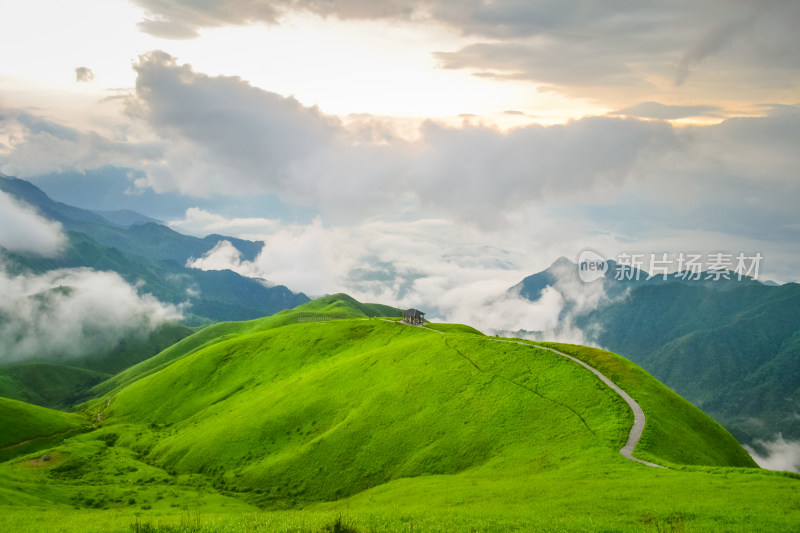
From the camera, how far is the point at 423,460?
234ft

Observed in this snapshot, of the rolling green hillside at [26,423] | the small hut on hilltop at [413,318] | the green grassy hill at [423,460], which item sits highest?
the small hut on hilltop at [413,318]

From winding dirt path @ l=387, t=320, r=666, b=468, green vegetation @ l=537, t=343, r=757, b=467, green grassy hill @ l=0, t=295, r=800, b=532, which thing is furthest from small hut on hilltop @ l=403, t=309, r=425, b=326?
green vegetation @ l=537, t=343, r=757, b=467

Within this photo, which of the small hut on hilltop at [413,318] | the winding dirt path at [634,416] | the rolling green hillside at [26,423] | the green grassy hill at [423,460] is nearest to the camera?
the green grassy hill at [423,460]

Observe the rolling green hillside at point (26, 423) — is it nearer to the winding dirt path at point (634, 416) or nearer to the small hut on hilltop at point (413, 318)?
the small hut on hilltop at point (413, 318)

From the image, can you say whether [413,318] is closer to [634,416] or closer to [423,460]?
[423,460]

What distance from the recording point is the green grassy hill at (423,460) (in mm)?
37000

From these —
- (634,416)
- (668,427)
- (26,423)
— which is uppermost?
(634,416)

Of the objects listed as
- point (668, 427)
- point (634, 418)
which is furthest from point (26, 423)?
point (668, 427)

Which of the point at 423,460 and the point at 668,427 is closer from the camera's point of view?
the point at 668,427

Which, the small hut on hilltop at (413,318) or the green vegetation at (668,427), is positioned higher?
the small hut on hilltop at (413,318)

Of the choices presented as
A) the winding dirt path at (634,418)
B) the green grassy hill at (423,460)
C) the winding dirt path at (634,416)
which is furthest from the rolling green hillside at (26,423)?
the winding dirt path at (634,418)

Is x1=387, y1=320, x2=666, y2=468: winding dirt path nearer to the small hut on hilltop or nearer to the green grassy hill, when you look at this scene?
the green grassy hill

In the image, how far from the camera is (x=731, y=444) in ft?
258

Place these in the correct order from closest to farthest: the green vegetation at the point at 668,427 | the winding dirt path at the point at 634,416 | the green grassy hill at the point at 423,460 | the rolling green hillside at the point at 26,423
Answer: the green grassy hill at the point at 423,460, the winding dirt path at the point at 634,416, the green vegetation at the point at 668,427, the rolling green hillside at the point at 26,423
